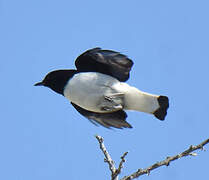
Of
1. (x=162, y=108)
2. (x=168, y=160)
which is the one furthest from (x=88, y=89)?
(x=168, y=160)

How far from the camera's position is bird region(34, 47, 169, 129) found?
6.42 meters

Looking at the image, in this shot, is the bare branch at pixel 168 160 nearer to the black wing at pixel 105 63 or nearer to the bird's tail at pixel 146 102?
the bird's tail at pixel 146 102

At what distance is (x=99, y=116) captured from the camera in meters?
7.05

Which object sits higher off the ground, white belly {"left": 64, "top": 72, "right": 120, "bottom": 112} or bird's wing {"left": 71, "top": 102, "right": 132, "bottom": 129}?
white belly {"left": 64, "top": 72, "right": 120, "bottom": 112}

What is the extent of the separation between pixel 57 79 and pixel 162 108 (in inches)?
61.7

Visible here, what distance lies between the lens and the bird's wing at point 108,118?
6.88m

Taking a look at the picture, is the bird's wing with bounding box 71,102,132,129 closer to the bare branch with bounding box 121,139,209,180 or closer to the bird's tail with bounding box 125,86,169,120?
the bird's tail with bounding box 125,86,169,120

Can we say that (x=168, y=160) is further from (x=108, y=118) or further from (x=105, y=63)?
(x=108, y=118)

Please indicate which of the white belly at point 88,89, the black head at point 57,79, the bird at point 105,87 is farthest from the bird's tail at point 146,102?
the black head at point 57,79

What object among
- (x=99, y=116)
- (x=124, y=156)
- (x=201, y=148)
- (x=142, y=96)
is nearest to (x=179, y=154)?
(x=201, y=148)

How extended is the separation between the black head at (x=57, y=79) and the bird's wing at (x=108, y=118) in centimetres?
52

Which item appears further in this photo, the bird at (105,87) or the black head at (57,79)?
the black head at (57,79)

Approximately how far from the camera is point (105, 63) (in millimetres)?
6664

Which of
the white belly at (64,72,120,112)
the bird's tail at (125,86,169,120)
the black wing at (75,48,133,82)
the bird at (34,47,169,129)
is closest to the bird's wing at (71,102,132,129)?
the bird at (34,47,169,129)
